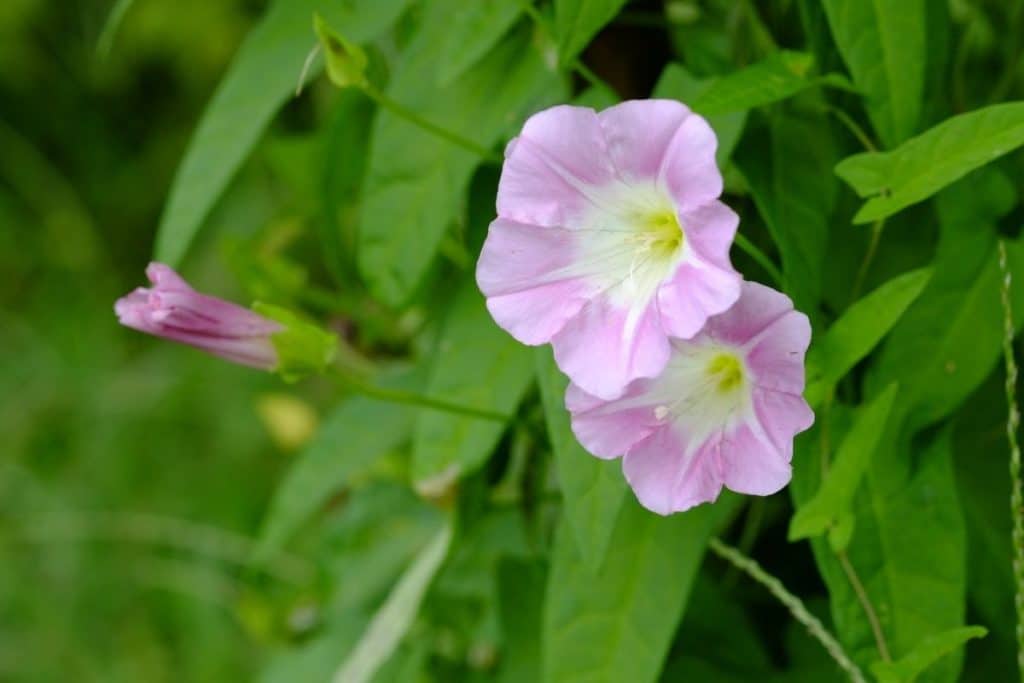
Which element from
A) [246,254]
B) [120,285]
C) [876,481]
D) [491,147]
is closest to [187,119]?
[120,285]

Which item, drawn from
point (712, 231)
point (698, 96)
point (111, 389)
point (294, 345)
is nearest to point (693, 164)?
point (712, 231)

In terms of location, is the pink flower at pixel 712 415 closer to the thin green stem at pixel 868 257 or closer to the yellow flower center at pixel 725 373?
the yellow flower center at pixel 725 373

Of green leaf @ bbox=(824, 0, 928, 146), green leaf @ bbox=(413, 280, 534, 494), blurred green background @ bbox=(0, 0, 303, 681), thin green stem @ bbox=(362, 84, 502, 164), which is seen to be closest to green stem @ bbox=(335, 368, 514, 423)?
green leaf @ bbox=(413, 280, 534, 494)

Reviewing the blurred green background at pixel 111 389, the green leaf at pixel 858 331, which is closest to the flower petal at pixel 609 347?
the green leaf at pixel 858 331

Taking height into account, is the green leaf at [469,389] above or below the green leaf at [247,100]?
below

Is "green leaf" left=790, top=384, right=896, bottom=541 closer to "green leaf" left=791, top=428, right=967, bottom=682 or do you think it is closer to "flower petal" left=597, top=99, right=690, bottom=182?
"green leaf" left=791, top=428, right=967, bottom=682

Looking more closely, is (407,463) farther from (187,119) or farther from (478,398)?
(187,119)
